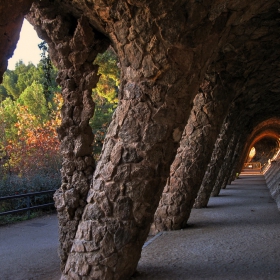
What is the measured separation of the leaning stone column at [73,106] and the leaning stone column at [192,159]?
2.49 metres

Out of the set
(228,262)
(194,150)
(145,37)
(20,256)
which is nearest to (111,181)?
(145,37)

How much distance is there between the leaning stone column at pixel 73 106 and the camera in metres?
4.21

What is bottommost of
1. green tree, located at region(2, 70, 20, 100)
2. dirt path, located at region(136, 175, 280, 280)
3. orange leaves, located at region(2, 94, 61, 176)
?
dirt path, located at region(136, 175, 280, 280)

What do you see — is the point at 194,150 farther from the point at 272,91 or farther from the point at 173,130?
the point at 272,91

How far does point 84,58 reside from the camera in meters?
4.24

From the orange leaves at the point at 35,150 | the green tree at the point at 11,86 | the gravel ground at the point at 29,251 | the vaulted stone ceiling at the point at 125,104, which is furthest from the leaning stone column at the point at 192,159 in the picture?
the green tree at the point at 11,86

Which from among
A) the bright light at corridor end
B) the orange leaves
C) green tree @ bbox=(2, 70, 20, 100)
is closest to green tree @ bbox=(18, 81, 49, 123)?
the orange leaves

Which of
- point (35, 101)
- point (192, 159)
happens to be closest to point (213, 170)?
point (192, 159)

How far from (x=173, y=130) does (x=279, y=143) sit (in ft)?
92.5

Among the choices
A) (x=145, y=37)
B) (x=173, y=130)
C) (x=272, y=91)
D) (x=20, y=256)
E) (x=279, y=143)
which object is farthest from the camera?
(x=279, y=143)

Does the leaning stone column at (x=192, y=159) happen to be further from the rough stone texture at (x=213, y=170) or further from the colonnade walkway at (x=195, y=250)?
the rough stone texture at (x=213, y=170)

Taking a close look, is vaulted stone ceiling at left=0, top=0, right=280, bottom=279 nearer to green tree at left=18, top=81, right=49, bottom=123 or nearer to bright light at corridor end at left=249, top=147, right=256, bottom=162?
green tree at left=18, top=81, right=49, bottom=123

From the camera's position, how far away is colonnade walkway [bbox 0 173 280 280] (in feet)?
14.0

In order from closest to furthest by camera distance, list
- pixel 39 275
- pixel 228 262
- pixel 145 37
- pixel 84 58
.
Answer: pixel 145 37
pixel 84 58
pixel 228 262
pixel 39 275
